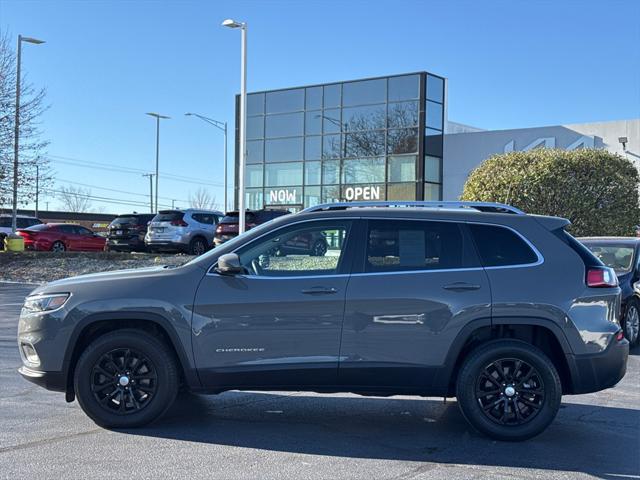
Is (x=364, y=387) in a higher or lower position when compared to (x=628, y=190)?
lower

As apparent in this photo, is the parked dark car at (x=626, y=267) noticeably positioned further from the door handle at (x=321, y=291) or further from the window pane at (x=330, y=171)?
the window pane at (x=330, y=171)

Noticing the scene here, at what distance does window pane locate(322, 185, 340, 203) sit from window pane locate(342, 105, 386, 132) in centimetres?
283

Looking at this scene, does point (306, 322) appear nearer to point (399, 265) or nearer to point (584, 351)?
point (399, 265)

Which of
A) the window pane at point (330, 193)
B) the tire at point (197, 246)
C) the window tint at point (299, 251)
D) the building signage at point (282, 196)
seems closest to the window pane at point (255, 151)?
the building signage at point (282, 196)

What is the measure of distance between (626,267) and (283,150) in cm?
2622

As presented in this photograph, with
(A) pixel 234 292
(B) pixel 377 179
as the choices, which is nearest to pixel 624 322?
(A) pixel 234 292

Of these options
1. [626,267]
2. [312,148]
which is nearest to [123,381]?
[626,267]

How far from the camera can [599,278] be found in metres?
5.57

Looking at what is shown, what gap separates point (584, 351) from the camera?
18.0 ft

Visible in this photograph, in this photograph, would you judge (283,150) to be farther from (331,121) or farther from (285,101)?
(331,121)

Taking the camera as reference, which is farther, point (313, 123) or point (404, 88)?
point (313, 123)

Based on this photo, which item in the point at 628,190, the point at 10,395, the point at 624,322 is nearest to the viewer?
the point at 10,395

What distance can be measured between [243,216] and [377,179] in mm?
13495

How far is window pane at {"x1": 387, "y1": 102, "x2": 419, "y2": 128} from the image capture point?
104ft
